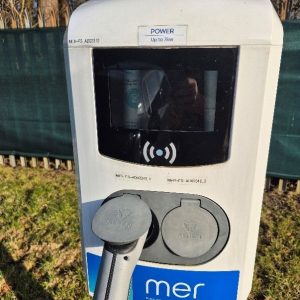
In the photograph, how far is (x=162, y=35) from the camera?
3.81 feet

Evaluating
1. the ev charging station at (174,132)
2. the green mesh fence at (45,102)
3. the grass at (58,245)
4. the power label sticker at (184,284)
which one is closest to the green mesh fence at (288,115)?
the green mesh fence at (45,102)

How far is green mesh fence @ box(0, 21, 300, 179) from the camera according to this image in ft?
10.6

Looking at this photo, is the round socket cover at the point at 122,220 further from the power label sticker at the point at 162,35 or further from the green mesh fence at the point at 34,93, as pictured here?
the green mesh fence at the point at 34,93

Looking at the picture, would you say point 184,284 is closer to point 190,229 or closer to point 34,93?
point 190,229

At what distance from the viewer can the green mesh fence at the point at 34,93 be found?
375cm

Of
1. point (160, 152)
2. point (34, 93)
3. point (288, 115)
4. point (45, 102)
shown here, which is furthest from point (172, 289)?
point (34, 93)

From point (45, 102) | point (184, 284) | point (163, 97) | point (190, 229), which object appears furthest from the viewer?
point (45, 102)

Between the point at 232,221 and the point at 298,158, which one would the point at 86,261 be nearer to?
the point at 232,221

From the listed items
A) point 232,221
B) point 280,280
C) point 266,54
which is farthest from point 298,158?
point 266,54

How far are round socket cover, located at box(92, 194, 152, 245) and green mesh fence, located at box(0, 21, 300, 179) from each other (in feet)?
7.80

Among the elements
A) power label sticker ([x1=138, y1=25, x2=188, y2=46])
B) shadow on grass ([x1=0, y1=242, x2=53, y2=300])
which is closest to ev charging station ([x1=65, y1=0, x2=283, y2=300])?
power label sticker ([x1=138, y1=25, x2=188, y2=46])

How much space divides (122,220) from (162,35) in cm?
65

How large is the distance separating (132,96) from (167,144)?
22cm

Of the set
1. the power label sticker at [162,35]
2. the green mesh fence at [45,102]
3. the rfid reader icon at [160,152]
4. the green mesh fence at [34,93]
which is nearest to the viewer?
the power label sticker at [162,35]
